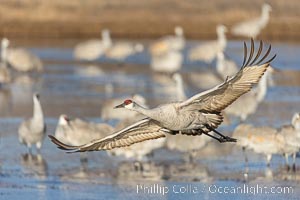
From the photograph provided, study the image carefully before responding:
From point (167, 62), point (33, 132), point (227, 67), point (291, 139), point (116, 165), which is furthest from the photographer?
point (167, 62)

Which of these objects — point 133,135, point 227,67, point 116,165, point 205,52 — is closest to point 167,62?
point 205,52

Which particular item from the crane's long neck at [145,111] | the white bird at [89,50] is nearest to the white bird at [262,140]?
the crane's long neck at [145,111]

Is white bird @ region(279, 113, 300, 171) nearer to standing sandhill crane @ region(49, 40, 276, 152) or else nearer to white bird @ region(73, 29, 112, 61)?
standing sandhill crane @ region(49, 40, 276, 152)

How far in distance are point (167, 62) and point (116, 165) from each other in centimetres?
1377

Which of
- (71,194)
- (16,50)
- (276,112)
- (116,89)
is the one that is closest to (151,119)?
(71,194)

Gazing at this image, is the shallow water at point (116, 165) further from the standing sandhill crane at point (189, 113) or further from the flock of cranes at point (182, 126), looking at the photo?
the standing sandhill crane at point (189, 113)

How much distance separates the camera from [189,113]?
409 inches

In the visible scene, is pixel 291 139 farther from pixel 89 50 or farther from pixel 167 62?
pixel 89 50

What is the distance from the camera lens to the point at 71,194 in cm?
1156

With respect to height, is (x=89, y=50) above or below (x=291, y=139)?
above

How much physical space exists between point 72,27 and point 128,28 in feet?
7.58

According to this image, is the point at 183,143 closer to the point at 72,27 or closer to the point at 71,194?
the point at 71,194

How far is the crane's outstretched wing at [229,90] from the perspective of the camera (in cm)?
1016

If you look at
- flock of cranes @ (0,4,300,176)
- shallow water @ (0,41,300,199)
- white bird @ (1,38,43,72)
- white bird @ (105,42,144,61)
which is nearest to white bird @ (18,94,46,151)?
flock of cranes @ (0,4,300,176)
